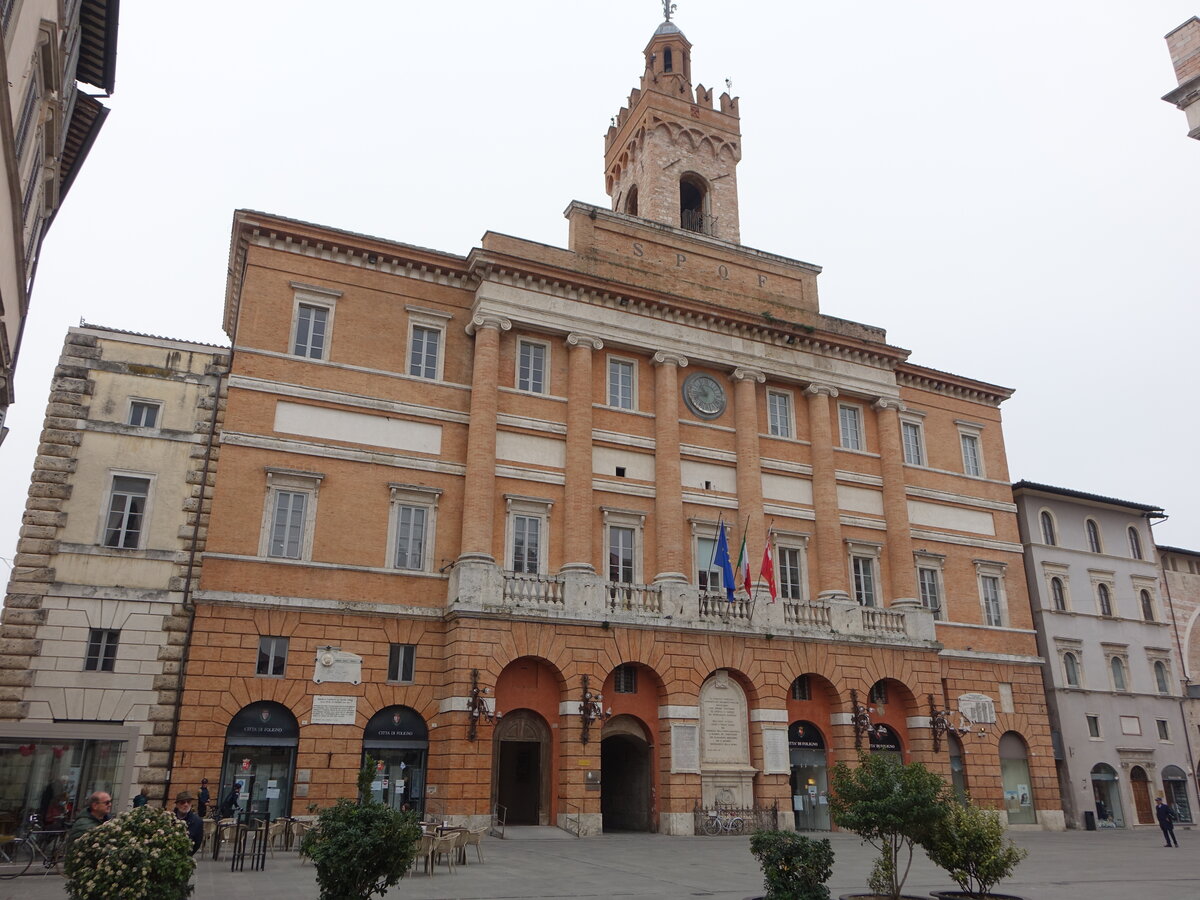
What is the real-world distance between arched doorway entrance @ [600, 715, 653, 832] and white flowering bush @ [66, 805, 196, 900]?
1661cm

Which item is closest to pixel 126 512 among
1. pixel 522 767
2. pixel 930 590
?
pixel 522 767

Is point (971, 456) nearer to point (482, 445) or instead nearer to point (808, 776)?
point (808, 776)

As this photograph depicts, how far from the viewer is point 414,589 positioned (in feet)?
80.8

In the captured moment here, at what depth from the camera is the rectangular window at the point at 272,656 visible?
22.6 meters

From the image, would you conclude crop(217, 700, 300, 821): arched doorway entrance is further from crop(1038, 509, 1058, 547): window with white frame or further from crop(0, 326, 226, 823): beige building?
crop(1038, 509, 1058, 547): window with white frame

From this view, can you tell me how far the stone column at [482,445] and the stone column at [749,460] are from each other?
26.1ft

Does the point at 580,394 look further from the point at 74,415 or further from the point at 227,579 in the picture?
the point at 74,415

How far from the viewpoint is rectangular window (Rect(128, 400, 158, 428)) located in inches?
932

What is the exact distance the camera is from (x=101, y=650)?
21672 mm

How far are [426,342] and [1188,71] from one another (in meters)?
19.3

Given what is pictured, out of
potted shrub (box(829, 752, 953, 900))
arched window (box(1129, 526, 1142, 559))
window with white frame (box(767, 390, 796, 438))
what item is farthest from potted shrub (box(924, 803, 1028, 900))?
arched window (box(1129, 526, 1142, 559))

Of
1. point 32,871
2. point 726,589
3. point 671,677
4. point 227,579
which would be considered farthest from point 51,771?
point 726,589

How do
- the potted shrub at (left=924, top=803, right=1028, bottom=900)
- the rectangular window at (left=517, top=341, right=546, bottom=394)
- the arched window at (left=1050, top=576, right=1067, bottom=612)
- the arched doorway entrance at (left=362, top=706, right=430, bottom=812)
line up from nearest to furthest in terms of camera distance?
the potted shrub at (left=924, top=803, right=1028, bottom=900) → the arched doorway entrance at (left=362, top=706, right=430, bottom=812) → the rectangular window at (left=517, top=341, right=546, bottom=394) → the arched window at (left=1050, top=576, right=1067, bottom=612)

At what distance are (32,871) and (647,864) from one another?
10779 mm
